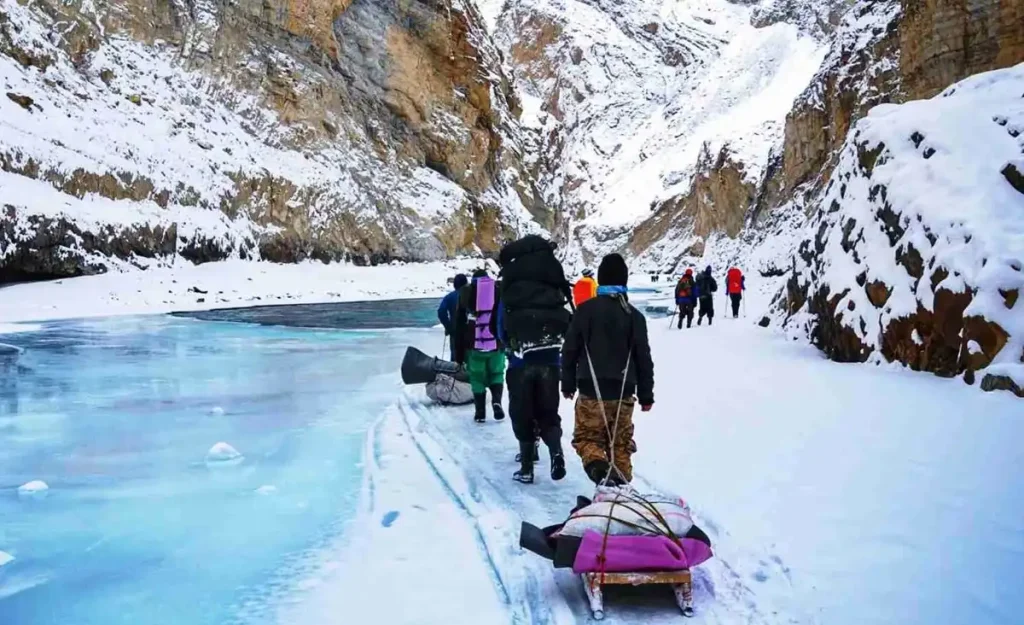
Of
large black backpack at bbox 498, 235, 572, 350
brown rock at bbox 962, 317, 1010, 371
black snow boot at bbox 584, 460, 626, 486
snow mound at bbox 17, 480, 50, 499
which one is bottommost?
snow mound at bbox 17, 480, 50, 499

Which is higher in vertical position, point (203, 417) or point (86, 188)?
point (86, 188)

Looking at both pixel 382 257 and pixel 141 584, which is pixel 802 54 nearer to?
pixel 382 257

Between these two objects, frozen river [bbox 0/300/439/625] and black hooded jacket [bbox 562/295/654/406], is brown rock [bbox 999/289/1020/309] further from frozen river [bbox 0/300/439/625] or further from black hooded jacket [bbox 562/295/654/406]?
frozen river [bbox 0/300/439/625]

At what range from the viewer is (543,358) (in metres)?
5.27

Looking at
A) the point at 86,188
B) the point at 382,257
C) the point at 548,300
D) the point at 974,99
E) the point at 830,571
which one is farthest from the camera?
the point at 382,257

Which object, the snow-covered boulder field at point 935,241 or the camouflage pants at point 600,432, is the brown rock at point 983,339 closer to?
the snow-covered boulder field at point 935,241

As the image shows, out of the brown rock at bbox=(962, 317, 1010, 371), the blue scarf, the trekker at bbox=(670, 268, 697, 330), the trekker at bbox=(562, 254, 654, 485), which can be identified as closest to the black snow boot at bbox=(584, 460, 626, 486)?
the trekker at bbox=(562, 254, 654, 485)

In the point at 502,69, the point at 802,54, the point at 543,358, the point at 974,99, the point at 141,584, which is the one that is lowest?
the point at 141,584

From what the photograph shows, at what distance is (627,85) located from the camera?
186m

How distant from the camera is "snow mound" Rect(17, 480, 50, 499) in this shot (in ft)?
16.6

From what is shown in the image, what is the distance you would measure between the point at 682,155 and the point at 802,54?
95.9 feet

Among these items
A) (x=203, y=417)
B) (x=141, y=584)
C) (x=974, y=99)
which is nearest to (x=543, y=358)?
(x=141, y=584)

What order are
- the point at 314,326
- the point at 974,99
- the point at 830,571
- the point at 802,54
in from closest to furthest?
the point at 830,571, the point at 974,99, the point at 314,326, the point at 802,54

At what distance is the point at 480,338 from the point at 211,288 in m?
26.8
